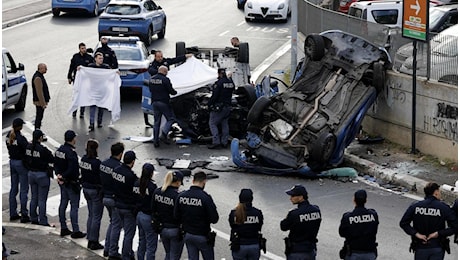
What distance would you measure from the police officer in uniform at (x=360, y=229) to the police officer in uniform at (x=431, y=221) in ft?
1.54

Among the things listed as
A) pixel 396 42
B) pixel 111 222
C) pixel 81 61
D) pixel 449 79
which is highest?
pixel 396 42

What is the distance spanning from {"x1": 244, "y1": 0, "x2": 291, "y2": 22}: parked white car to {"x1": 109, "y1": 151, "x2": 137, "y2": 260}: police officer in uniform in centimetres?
2503

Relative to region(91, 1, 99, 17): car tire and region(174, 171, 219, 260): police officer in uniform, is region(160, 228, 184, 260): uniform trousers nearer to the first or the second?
region(174, 171, 219, 260): police officer in uniform

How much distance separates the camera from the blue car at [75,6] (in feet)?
130

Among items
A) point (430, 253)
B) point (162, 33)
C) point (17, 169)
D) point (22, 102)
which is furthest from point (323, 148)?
point (162, 33)

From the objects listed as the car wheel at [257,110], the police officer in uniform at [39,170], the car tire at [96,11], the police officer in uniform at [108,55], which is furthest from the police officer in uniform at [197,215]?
the car tire at [96,11]

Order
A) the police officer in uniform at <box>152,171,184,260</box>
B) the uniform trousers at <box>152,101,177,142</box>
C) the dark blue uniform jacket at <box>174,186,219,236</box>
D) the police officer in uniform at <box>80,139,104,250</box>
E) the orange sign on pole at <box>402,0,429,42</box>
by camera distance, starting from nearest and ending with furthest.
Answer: the dark blue uniform jacket at <box>174,186,219,236</box> < the police officer in uniform at <box>152,171,184,260</box> < the police officer in uniform at <box>80,139,104,250</box> < the orange sign on pole at <box>402,0,429,42</box> < the uniform trousers at <box>152,101,177,142</box>

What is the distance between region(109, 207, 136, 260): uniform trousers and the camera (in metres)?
14.5

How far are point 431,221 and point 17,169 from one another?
7085mm

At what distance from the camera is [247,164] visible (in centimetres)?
1956

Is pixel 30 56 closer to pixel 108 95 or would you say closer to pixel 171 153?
pixel 108 95

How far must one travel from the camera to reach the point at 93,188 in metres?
15.3

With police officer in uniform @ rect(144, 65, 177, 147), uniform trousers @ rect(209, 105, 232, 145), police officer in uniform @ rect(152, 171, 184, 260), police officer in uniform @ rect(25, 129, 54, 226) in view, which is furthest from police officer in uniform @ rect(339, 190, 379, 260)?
police officer in uniform @ rect(144, 65, 177, 147)

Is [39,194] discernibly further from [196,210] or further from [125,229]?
[196,210]
